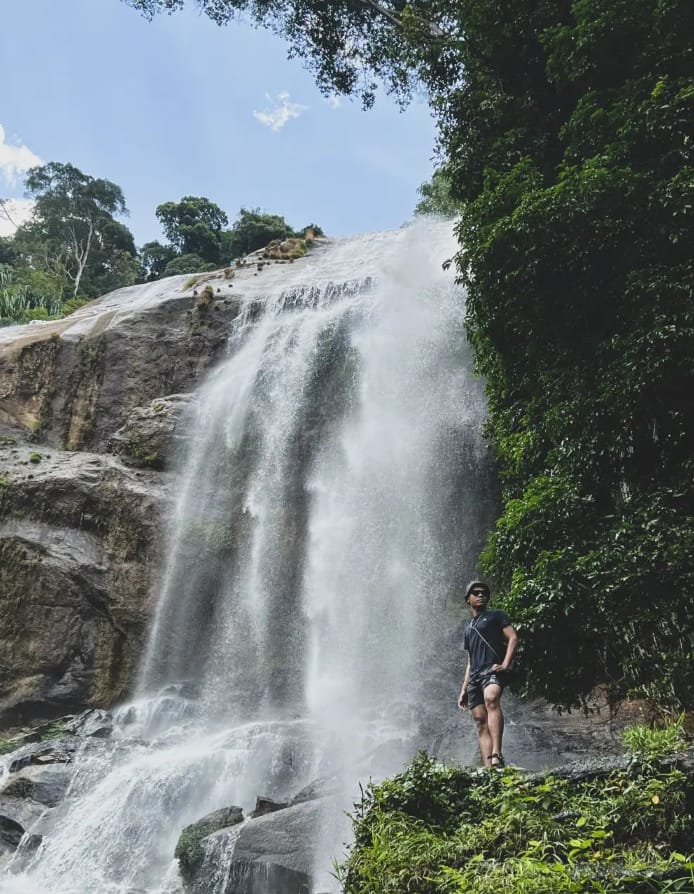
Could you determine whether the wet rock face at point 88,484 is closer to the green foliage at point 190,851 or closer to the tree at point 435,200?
the green foliage at point 190,851

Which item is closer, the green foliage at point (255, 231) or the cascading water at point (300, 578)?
the cascading water at point (300, 578)

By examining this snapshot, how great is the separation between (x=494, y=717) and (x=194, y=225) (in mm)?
43755

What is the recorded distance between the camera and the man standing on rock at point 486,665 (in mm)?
5949

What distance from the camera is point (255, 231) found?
3894 cm

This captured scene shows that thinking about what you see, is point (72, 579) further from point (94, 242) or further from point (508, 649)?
point (94, 242)

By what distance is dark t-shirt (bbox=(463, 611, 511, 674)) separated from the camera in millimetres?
6234

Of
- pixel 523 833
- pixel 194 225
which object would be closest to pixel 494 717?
pixel 523 833

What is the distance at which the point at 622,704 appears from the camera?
1055 cm

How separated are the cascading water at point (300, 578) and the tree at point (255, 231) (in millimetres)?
18548

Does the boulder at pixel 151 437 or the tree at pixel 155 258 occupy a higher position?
the tree at pixel 155 258

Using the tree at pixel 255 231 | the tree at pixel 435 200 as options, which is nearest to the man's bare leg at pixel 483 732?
the tree at pixel 435 200

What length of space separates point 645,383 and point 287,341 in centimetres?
1278

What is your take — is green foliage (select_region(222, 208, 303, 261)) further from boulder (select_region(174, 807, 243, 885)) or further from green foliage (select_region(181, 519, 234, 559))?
boulder (select_region(174, 807, 243, 885))

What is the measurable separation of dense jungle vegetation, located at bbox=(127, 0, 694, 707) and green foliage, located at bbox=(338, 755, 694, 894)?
3.37m
